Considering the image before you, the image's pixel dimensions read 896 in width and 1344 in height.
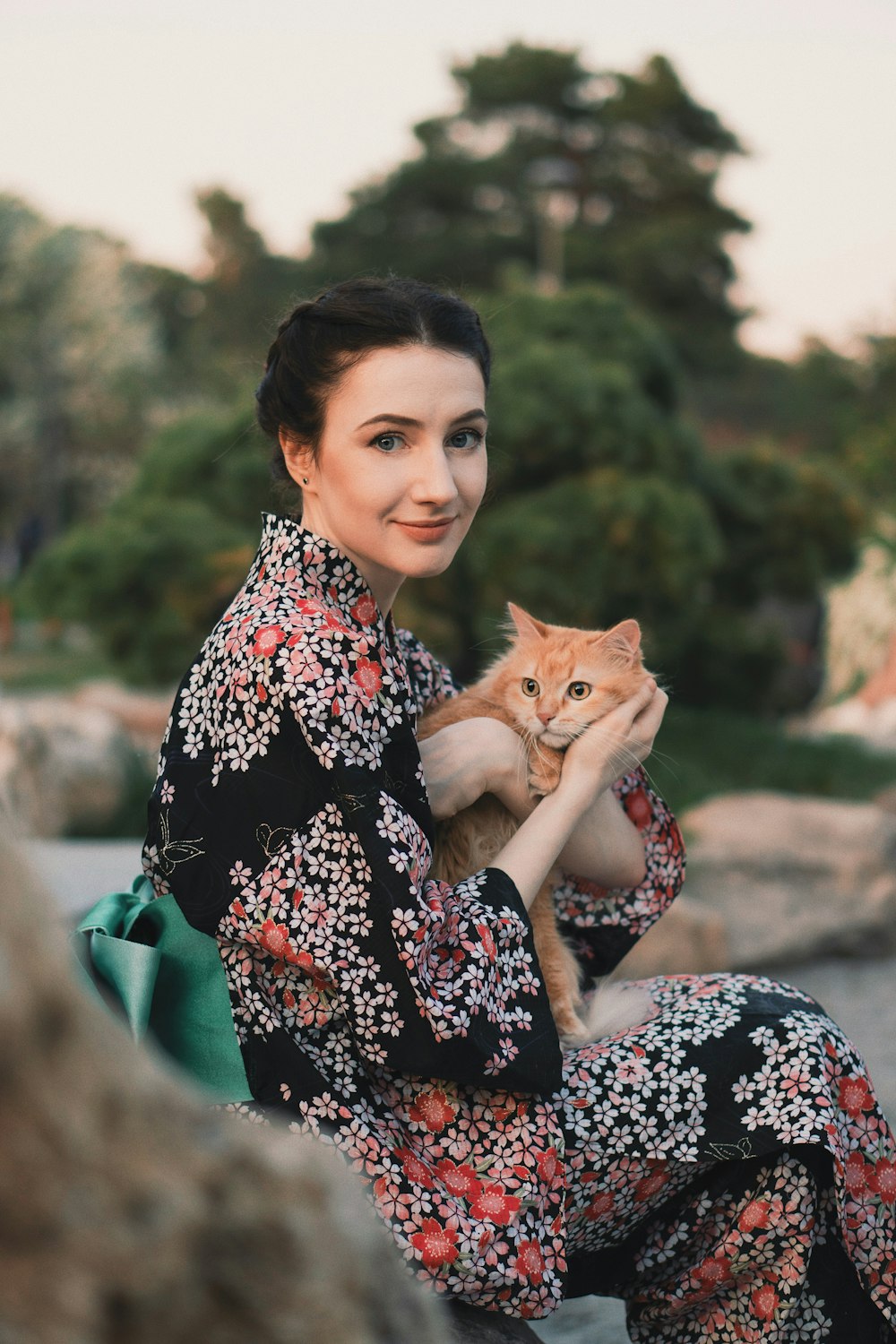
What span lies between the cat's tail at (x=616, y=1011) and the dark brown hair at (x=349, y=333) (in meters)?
1.05

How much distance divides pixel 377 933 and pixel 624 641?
1.04m

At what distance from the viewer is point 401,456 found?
202cm

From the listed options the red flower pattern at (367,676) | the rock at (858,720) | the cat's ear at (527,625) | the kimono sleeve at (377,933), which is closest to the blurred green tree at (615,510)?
the rock at (858,720)

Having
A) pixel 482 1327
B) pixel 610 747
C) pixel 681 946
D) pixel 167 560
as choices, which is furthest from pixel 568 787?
pixel 167 560

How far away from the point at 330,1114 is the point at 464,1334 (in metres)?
0.34

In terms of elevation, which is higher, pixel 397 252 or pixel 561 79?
pixel 561 79

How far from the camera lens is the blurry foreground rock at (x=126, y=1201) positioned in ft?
2.06

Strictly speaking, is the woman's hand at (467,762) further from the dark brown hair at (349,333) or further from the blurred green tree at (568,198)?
the blurred green tree at (568,198)

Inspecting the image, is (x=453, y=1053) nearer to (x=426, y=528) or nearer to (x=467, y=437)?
(x=426, y=528)

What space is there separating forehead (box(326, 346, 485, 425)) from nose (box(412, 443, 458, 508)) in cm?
6

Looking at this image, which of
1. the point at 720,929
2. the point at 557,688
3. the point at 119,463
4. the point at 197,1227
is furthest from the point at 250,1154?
the point at 119,463

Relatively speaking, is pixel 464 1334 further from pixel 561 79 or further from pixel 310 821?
pixel 561 79

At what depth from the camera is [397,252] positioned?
25297 millimetres

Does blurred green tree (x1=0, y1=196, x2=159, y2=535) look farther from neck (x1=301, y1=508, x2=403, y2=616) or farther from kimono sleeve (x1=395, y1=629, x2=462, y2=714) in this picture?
neck (x1=301, y1=508, x2=403, y2=616)
